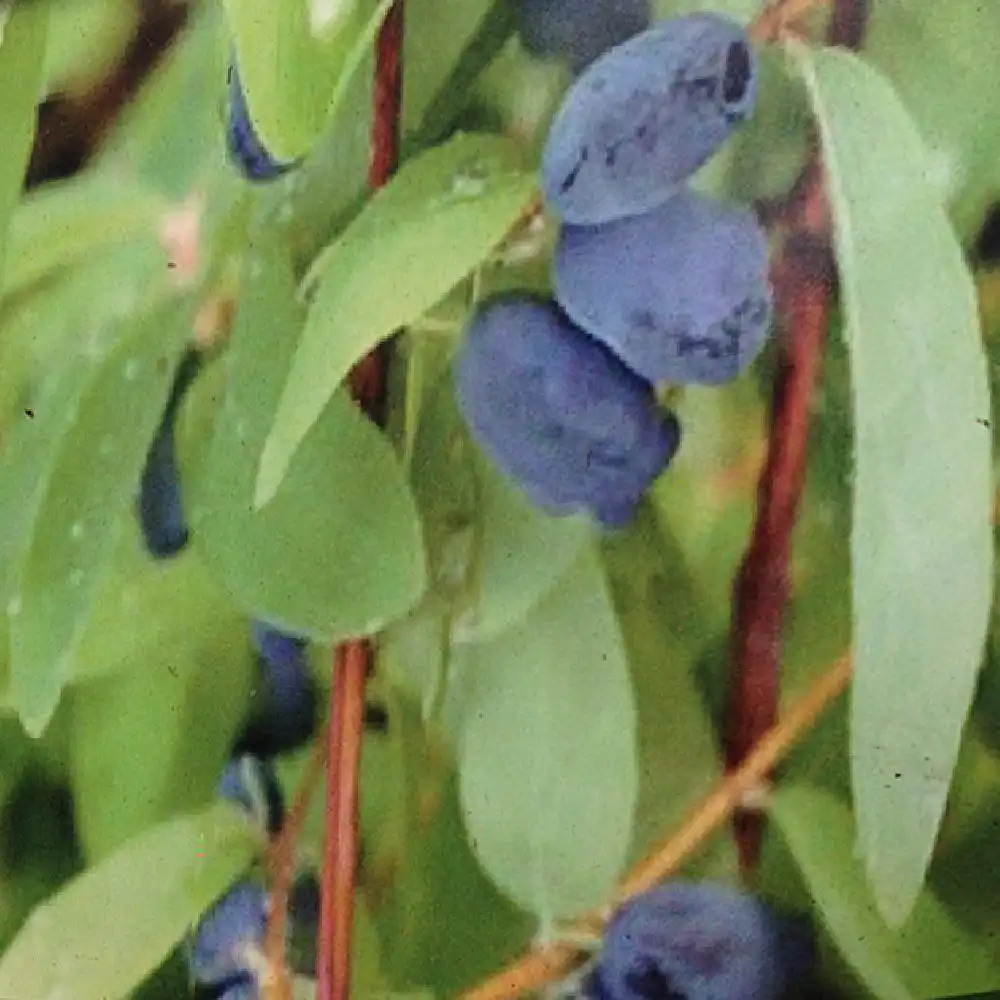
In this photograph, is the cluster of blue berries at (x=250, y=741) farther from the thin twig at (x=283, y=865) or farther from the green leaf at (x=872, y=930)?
the green leaf at (x=872, y=930)

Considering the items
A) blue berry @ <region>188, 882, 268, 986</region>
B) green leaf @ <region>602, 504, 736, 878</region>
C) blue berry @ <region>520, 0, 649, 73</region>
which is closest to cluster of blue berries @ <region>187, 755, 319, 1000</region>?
blue berry @ <region>188, 882, 268, 986</region>

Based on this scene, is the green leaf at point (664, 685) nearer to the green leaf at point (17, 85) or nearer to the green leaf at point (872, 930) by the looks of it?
the green leaf at point (872, 930)

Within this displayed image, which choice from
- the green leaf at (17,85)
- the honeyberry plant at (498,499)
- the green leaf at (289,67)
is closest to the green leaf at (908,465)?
the honeyberry plant at (498,499)

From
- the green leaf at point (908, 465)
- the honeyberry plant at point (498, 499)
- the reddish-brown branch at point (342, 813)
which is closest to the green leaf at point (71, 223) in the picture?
the honeyberry plant at point (498, 499)

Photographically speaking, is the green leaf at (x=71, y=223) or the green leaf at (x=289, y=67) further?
the green leaf at (x=71, y=223)

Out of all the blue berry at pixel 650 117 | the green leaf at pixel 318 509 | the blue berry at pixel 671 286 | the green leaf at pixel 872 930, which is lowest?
the green leaf at pixel 872 930

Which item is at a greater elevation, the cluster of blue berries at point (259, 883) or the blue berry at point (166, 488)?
the blue berry at point (166, 488)

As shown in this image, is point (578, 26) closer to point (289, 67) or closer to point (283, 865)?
point (289, 67)
